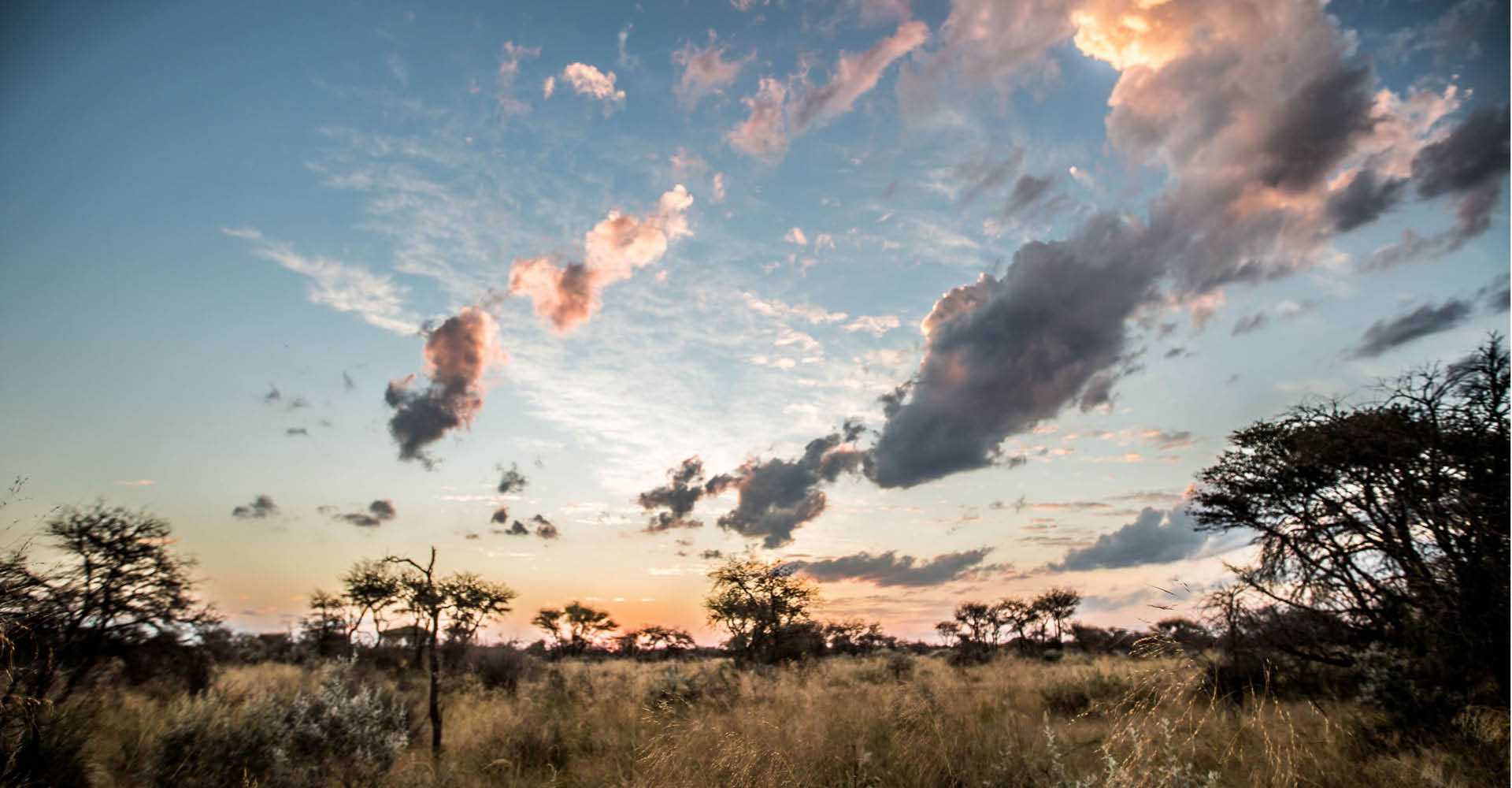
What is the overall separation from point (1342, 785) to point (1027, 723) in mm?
3809

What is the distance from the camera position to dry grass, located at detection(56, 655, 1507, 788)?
6258 millimetres

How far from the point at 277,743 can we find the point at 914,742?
27.5 feet

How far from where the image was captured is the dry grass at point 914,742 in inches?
246

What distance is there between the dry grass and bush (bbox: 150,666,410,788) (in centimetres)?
33

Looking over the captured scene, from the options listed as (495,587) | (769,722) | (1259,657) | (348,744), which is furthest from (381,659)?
(1259,657)

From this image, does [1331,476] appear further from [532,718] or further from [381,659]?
[381,659]

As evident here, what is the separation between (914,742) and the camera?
7.62m

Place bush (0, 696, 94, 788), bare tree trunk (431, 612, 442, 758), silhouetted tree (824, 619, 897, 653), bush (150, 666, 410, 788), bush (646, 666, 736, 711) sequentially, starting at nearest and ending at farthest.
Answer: bush (0, 696, 94, 788)
bush (150, 666, 410, 788)
bare tree trunk (431, 612, 442, 758)
bush (646, 666, 736, 711)
silhouetted tree (824, 619, 897, 653)

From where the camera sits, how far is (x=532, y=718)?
11.5 metres

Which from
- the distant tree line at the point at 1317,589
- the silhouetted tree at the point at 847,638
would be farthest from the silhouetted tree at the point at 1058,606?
the distant tree line at the point at 1317,589

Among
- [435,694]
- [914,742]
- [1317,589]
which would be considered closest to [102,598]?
[435,694]

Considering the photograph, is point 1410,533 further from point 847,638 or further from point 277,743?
point 847,638

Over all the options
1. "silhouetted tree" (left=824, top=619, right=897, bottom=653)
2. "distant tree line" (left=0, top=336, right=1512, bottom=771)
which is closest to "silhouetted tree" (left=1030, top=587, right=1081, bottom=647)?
"silhouetted tree" (left=824, top=619, right=897, bottom=653)

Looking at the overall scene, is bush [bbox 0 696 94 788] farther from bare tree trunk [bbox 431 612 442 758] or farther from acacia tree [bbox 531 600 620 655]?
acacia tree [bbox 531 600 620 655]
